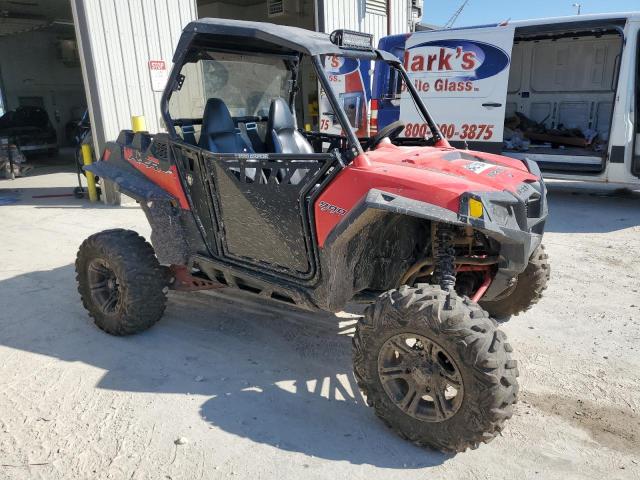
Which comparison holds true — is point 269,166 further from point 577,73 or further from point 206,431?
point 577,73

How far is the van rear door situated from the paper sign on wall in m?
4.01

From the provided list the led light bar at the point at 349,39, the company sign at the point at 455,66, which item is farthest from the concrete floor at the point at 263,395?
the company sign at the point at 455,66

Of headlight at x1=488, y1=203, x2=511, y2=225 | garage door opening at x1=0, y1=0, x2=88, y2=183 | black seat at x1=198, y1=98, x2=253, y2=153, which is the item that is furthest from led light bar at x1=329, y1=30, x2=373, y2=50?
garage door opening at x1=0, y1=0, x2=88, y2=183

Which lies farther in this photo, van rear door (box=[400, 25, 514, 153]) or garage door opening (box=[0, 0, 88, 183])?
garage door opening (box=[0, 0, 88, 183])

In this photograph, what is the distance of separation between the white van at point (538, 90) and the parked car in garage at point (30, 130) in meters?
11.3

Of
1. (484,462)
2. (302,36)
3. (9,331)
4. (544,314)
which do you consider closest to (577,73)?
(544,314)

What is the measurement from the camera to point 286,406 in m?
3.04

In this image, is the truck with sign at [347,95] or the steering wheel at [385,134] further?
the steering wheel at [385,134]

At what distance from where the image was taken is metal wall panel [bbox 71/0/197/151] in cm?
818

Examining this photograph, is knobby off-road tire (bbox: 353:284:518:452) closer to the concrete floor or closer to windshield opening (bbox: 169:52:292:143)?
the concrete floor

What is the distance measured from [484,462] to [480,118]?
20.4ft

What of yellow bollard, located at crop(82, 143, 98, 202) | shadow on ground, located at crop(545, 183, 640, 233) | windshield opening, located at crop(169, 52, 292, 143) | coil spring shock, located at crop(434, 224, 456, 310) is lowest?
shadow on ground, located at crop(545, 183, 640, 233)

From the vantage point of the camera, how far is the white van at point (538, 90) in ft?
22.9

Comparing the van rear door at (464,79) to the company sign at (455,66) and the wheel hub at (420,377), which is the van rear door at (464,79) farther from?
the wheel hub at (420,377)
